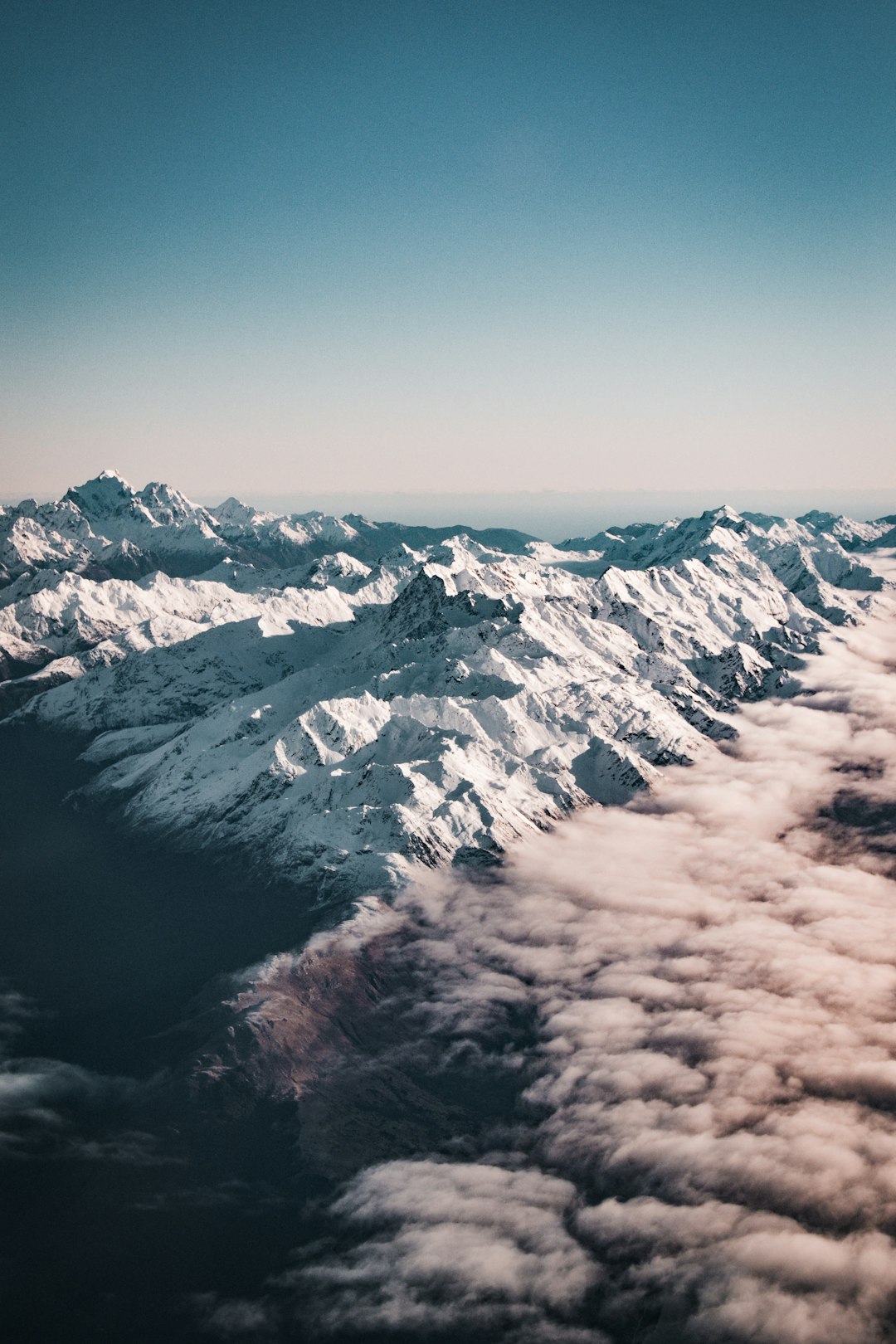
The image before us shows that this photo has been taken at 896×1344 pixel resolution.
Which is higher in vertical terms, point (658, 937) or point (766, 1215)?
point (658, 937)

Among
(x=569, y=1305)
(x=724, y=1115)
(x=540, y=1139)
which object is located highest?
(x=724, y=1115)

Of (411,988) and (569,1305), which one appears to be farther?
(411,988)

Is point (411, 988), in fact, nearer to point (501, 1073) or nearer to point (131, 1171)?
point (501, 1073)

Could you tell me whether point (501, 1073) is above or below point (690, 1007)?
below

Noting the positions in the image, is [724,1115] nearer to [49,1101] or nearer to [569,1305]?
[569,1305]

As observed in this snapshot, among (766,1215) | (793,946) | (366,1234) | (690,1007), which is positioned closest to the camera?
(766,1215)

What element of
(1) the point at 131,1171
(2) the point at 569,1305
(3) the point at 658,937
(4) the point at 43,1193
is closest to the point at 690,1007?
(3) the point at 658,937

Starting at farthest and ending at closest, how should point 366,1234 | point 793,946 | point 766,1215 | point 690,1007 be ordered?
point 793,946
point 690,1007
point 366,1234
point 766,1215

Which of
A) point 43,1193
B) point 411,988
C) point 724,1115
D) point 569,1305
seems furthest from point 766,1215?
point 43,1193

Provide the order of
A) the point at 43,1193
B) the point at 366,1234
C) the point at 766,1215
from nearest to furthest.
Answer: the point at 766,1215, the point at 366,1234, the point at 43,1193
